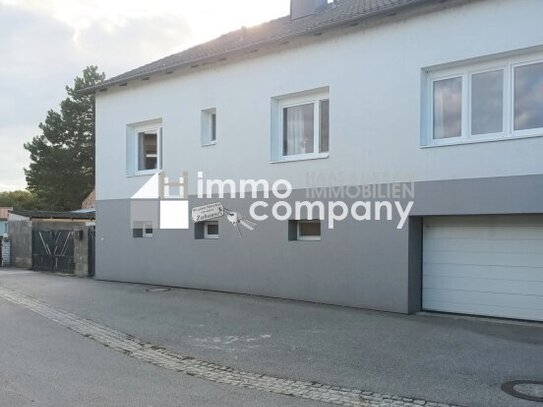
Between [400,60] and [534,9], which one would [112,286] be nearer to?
[400,60]

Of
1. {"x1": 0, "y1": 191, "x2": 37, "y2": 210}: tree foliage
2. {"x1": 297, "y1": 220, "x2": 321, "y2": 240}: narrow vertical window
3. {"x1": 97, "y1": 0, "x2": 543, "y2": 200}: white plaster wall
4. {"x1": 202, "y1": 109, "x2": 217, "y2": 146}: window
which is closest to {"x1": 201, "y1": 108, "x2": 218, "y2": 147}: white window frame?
{"x1": 202, "y1": 109, "x2": 217, "y2": 146}: window

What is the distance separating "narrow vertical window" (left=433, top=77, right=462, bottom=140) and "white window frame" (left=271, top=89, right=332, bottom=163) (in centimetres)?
222

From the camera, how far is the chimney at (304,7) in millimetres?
14773

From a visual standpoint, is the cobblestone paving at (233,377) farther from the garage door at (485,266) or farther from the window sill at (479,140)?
the window sill at (479,140)

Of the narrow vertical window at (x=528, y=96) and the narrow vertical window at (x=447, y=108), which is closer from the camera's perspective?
the narrow vertical window at (x=528, y=96)

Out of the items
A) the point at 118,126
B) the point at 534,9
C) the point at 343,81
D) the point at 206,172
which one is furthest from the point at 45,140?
the point at 534,9

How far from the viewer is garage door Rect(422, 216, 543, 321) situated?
943cm

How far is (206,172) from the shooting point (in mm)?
13867

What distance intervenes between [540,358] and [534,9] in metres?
5.48

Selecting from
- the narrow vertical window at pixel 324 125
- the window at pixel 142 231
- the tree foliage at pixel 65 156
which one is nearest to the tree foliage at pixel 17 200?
the tree foliage at pixel 65 156

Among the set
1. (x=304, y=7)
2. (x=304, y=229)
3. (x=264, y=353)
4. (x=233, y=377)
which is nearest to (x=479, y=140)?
(x=304, y=229)

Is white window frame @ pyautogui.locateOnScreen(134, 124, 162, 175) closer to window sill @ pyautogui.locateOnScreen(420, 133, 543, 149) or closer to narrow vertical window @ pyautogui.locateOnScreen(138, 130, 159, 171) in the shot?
narrow vertical window @ pyautogui.locateOnScreen(138, 130, 159, 171)

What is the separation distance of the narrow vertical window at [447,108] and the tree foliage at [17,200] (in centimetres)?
5087

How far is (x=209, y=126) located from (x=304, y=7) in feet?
13.6
